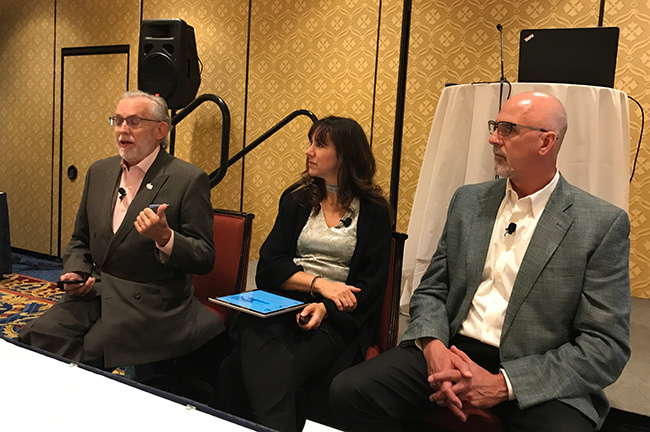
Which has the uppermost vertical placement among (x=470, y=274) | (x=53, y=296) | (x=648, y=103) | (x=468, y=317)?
(x=648, y=103)

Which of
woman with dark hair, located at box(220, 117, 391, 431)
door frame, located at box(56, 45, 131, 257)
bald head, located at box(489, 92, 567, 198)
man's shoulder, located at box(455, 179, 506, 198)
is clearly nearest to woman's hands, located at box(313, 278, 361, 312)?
woman with dark hair, located at box(220, 117, 391, 431)

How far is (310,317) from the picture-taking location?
6.51ft

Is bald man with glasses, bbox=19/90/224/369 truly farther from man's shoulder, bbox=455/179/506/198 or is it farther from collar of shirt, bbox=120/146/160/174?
man's shoulder, bbox=455/179/506/198

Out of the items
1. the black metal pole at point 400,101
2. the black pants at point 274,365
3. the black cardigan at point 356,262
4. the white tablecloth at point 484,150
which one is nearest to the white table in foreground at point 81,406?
the black pants at point 274,365

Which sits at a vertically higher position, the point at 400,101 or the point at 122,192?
the point at 400,101

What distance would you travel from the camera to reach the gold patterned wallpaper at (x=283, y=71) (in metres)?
3.66

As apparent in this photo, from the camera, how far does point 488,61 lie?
3850 mm

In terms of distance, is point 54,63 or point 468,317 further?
point 54,63

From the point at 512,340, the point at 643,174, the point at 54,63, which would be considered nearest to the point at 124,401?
the point at 512,340

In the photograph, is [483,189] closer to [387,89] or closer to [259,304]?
[259,304]

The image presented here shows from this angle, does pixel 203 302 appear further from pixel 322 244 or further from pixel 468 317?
pixel 468 317

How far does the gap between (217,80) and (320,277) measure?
11.2 ft

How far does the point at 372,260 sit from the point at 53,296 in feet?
9.75

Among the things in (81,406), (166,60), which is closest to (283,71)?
(166,60)
